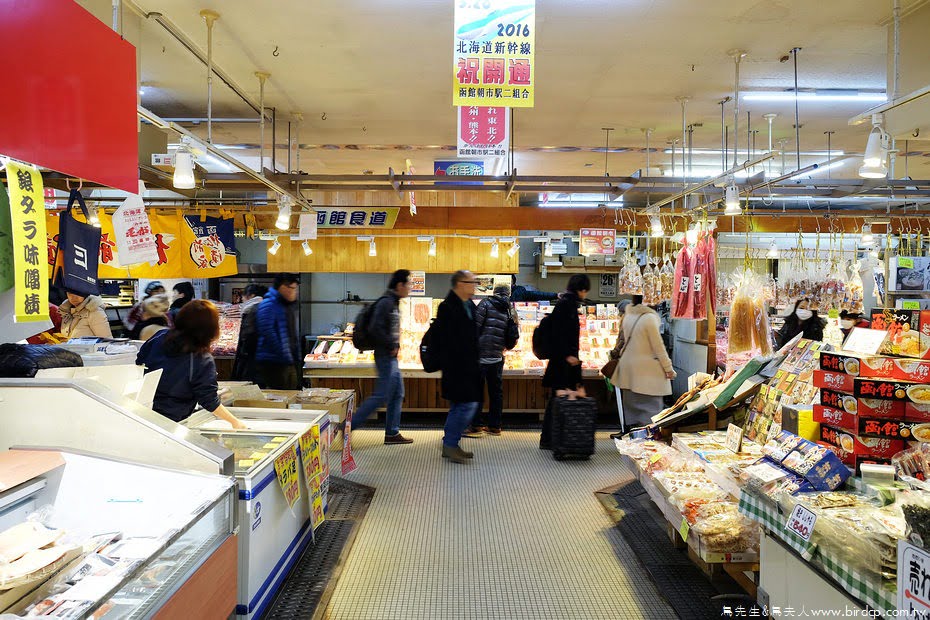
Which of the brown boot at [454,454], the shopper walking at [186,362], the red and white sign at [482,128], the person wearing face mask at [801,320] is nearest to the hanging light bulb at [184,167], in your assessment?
the shopper walking at [186,362]

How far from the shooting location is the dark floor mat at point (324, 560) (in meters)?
3.60

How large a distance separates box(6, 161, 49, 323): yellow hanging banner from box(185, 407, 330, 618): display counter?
1.24 metres

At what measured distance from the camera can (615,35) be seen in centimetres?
504

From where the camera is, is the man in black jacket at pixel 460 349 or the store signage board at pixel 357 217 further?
the store signage board at pixel 357 217

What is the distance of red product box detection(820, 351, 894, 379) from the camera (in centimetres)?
304

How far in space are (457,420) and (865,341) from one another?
13.3 feet

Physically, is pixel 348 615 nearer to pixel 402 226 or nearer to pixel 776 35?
pixel 776 35

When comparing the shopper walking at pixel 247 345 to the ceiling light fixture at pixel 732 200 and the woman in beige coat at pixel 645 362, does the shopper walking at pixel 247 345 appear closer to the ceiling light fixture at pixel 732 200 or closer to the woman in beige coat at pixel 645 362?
the woman in beige coat at pixel 645 362

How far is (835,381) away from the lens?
121 inches

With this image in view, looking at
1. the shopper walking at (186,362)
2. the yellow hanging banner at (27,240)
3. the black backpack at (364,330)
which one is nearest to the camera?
the yellow hanging banner at (27,240)

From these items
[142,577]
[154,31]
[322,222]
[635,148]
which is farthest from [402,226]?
[142,577]

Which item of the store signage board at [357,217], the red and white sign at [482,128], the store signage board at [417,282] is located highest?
the red and white sign at [482,128]

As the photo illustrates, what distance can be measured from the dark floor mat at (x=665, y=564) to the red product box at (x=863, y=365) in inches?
61.5

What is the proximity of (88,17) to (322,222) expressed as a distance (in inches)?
268
